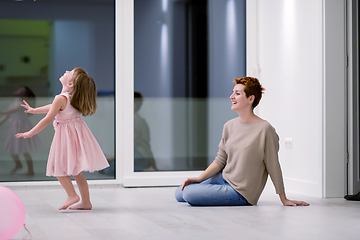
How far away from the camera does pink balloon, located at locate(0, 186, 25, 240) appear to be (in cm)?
161

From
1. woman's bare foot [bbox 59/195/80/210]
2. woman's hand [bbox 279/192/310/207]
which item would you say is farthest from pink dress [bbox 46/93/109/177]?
woman's hand [bbox 279/192/310/207]

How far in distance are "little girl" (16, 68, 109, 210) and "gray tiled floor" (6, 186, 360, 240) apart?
0.20 m

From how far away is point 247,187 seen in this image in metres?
2.69

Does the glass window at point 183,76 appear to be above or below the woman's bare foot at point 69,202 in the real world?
above

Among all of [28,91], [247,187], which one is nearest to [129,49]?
[28,91]

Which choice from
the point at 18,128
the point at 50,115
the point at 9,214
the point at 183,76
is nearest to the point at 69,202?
the point at 50,115

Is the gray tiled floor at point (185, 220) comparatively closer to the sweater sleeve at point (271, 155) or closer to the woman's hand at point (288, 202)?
the woman's hand at point (288, 202)

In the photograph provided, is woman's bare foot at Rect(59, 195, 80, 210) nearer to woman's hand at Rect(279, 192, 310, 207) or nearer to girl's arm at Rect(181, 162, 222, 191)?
girl's arm at Rect(181, 162, 222, 191)

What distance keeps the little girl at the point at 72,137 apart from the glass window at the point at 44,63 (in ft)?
3.99

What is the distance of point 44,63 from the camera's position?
12.3 feet

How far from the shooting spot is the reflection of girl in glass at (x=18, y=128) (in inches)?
144

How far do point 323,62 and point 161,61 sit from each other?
1499mm

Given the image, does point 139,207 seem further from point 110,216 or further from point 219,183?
point 219,183

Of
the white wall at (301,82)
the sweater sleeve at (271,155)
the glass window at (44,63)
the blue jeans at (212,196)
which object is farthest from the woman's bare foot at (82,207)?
the white wall at (301,82)
